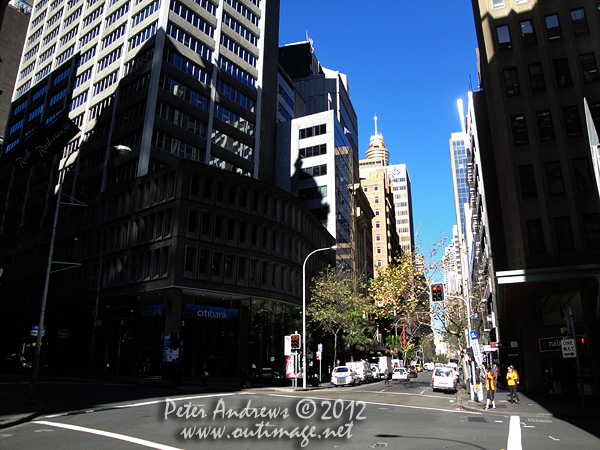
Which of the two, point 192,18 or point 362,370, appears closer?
point 362,370

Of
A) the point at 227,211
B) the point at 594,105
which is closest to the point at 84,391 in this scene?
the point at 227,211

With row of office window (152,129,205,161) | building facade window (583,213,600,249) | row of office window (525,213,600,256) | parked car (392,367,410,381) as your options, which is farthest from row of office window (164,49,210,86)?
building facade window (583,213,600,249)

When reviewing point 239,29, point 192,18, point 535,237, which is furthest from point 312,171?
point 535,237

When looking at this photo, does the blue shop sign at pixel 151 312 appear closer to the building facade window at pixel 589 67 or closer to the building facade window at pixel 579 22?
the building facade window at pixel 589 67

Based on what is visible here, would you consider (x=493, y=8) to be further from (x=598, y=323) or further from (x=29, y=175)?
(x=29, y=175)

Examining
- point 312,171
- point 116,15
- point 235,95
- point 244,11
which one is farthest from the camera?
point 312,171

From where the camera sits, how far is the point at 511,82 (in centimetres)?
3011

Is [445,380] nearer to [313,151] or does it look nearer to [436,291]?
[436,291]

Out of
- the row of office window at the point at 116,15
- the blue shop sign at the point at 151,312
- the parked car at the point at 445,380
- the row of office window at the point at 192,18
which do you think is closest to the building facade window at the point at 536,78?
the parked car at the point at 445,380

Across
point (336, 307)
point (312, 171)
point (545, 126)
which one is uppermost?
point (312, 171)

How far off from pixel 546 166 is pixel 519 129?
306cm

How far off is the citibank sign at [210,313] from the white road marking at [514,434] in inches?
1098

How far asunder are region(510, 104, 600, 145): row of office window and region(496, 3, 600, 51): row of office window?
208 inches

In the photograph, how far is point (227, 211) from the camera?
42.8 metres
